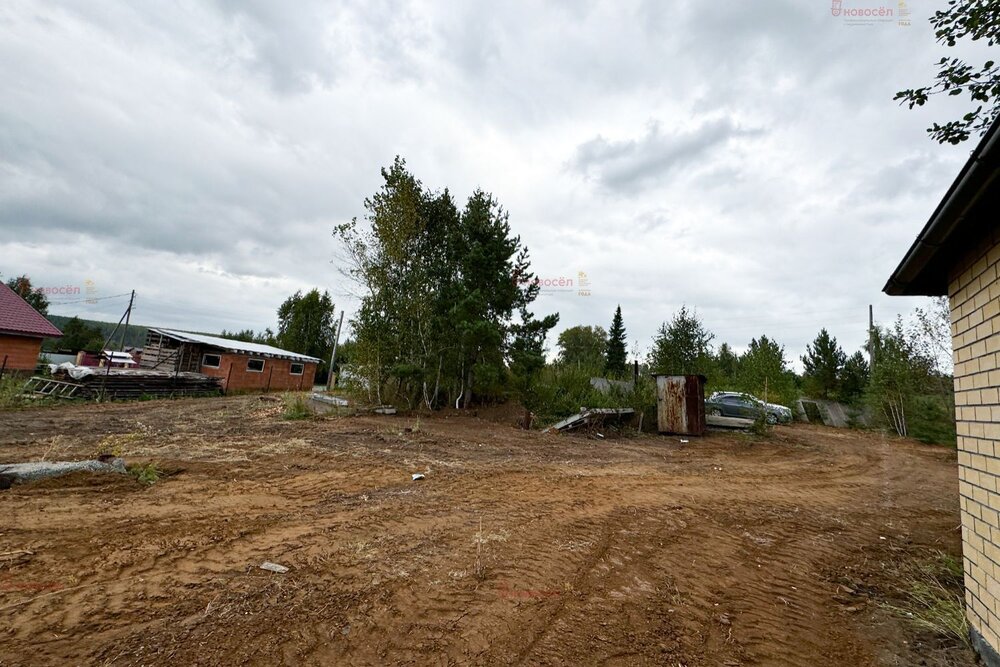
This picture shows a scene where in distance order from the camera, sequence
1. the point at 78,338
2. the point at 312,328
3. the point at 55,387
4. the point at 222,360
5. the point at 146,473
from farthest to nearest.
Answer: the point at 312,328 → the point at 78,338 → the point at 222,360 → the point at 55,387 → the point at 146,473

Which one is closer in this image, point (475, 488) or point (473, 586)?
point (473, 586)

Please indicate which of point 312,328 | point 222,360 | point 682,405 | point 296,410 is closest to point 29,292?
point 312,328

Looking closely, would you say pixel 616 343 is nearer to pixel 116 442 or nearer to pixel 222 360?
pixel 222 360

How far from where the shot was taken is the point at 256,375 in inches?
1006

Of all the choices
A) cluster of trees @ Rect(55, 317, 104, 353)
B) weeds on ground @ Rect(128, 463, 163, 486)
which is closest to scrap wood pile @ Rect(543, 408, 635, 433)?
weeds on ground @ Rect(128, 463, 163, 486)

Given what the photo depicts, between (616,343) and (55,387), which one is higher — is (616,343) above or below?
above

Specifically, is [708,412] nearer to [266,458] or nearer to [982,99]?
[982,99]

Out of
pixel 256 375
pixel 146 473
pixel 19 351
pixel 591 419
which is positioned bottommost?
pixel 146 473

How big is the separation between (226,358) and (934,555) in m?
28.8

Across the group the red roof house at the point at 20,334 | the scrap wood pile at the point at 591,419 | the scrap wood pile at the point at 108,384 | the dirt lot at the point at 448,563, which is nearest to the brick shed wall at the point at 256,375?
the scrap wood pile at the point at 108,384

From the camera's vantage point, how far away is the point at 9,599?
8.75ft

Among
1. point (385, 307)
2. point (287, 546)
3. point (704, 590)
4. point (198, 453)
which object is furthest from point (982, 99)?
point (385, 307)

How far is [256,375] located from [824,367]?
36675mm

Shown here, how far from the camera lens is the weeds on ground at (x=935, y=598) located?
287 cm
